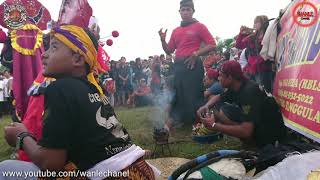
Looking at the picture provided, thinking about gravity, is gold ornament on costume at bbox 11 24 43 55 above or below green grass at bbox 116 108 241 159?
above

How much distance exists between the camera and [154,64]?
1484 cm

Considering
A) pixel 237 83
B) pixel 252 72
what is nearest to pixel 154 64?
pixel 252 72

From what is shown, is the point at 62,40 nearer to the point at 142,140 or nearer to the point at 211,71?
the point at 142,140

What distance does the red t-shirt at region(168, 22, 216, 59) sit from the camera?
21.8 ft

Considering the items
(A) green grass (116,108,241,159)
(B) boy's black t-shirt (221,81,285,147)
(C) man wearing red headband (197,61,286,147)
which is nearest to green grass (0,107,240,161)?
(A) green grass (116,108,241,159)

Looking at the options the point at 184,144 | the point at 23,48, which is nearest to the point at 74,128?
the point at 23,48

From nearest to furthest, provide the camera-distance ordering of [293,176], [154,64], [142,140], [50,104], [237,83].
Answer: [50,104]
[293,176]
[237,83]
[142,140]
[154,64]

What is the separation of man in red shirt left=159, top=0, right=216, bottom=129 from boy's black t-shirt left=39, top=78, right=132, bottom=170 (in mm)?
4496

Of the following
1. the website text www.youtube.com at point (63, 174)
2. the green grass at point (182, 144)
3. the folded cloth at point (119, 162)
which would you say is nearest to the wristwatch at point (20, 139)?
the website text www.youtube.com at point (63, 174)

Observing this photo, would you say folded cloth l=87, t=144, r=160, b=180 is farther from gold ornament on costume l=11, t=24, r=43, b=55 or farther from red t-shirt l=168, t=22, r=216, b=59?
red t-shirt l=168, t=22, r=216, b=59

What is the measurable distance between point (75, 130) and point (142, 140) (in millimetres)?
4145

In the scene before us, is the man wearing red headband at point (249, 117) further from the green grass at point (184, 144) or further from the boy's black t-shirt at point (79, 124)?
the boy's black t-shirt at point (79, 124)

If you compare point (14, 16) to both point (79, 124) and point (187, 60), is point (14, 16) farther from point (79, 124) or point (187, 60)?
point (79, 124)

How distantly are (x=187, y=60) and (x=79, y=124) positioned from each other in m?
4.74
